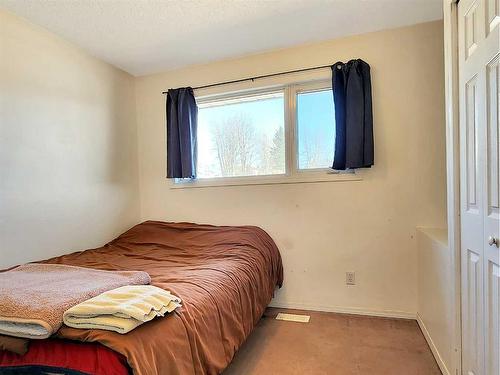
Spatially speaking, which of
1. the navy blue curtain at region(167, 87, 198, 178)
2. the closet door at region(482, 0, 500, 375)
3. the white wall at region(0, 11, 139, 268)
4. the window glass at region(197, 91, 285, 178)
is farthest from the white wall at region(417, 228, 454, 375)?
the white wall at region(0, 11, 139, 268)

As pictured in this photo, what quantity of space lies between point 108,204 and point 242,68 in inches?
72.6

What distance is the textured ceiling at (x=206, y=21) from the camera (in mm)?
2002

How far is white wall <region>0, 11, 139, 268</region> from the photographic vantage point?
6.53ft

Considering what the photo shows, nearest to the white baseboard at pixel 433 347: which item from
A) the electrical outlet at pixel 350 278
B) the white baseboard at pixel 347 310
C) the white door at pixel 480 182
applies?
the white baseboard at pixel 347 310

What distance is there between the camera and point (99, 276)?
137 centimetres

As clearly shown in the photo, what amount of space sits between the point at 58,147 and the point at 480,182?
9.00 feet

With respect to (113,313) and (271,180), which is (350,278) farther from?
(113,313)

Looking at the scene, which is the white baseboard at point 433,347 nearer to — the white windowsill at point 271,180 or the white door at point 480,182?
the white door at point 480,182

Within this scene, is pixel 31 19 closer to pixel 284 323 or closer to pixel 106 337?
pixel 106 337

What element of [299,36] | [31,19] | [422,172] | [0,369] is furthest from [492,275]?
[31,19]

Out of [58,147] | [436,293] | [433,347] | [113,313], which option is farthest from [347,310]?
[58,147]

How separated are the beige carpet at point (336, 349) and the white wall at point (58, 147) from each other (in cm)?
168

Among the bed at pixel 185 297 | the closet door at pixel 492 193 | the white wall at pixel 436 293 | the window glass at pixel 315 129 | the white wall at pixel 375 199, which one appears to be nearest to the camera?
the bed at pixel 185 297

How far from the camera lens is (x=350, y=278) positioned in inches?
97.5
